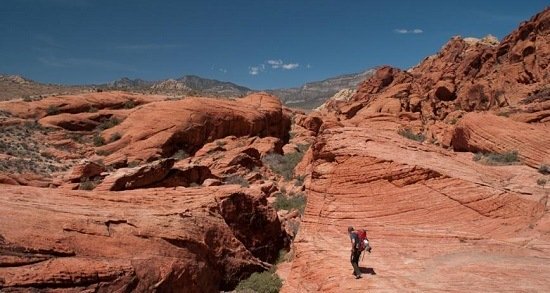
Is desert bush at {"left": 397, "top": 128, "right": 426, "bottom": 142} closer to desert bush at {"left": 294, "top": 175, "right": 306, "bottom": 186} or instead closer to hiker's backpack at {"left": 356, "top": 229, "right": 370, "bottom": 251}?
desert bush at {"left": 294, "top": 175, "right": 306, "bottom": 186}

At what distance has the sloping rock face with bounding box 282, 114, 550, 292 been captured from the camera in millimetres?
9273

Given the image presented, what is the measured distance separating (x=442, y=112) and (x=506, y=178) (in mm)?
35588

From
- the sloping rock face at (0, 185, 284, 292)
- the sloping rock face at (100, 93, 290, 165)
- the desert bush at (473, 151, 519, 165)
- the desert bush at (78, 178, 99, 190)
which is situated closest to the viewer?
the sloping rock face at (0, 185, 284, 292)

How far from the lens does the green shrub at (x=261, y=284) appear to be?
13.8 meters

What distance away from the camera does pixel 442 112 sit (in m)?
48.0

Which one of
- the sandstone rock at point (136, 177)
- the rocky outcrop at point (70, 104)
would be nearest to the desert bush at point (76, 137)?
the rocky outcrop at point (70, 104)

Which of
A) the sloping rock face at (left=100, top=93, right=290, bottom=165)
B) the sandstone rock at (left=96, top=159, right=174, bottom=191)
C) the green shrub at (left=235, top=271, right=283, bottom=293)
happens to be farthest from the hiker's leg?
the sloping rock face at (left=100, top=93, right=290, bottom=165)

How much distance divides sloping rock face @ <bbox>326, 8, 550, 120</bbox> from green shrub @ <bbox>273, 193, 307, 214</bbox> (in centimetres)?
2181

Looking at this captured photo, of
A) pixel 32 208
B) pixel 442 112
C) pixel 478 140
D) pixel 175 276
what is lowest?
pixel 175 276

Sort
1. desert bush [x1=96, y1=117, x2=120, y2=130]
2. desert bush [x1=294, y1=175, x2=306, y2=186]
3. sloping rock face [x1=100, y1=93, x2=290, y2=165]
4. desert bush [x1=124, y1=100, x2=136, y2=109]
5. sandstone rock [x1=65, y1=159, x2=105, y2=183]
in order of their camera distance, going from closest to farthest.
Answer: sandstone rock [x1=65, y1=159, x2=105, y2=183]
desert bush [x1=294, y1=175, x2=306, y2=186]
sloping rock face [x1=100, y1=93, x2=290, y2=165]
desert bush [x1=96, y1=117, x2=120, y2=130]
desert bush [x1=124, y1=100, x2=136, y2=109]

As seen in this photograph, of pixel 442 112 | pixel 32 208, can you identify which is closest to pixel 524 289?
pixel 32 208

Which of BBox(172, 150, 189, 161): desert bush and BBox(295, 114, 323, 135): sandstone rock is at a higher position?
BBox(295, 114, 323, 135): sandstone rock

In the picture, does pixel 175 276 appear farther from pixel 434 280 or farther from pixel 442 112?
pixel 442 112

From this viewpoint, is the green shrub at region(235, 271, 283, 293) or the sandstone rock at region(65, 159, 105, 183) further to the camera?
the sandstone rock at region(65, 159, 105, 183)
